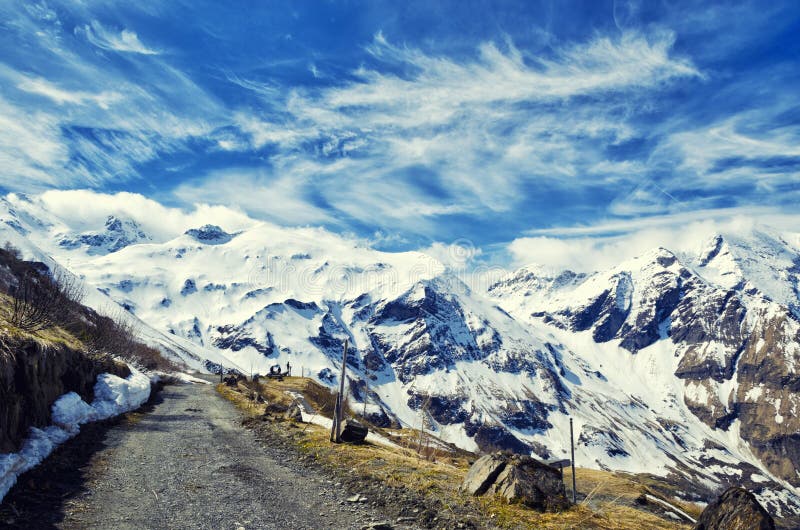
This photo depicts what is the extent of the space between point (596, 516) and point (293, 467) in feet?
38.5

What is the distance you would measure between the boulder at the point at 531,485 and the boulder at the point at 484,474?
23 cm

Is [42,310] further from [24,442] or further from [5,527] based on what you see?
[5,527]

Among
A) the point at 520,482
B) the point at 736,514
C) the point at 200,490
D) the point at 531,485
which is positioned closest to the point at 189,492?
the point at 200,490

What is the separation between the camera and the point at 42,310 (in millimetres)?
22297

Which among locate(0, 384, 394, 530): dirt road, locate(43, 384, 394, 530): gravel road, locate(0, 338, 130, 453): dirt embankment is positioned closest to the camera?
locate(0, 384, 394, 530): dirt road

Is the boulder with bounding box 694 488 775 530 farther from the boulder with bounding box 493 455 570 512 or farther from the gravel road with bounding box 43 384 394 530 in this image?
the gravel road with bounding box 43 384 394 530

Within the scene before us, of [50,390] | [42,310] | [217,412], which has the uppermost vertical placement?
[42,310]

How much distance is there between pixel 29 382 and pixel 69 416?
467cm

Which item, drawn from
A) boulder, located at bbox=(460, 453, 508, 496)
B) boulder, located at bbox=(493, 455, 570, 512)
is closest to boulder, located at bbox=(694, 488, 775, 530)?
boulder, located at bbox=(493, 455, 570, 512)

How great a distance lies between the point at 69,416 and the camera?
2141 cm

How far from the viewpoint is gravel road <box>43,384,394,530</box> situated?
43.8 ft

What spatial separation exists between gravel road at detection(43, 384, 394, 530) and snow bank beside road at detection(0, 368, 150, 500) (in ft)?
5.19

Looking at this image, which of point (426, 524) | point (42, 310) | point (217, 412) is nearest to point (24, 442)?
point (42, 310)

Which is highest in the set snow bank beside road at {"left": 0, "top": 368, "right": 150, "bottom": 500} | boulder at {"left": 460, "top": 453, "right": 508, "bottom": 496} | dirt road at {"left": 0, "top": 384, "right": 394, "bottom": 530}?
boulder at {"left": 460, "top": 453, "right": 508, "bottom": 496}
